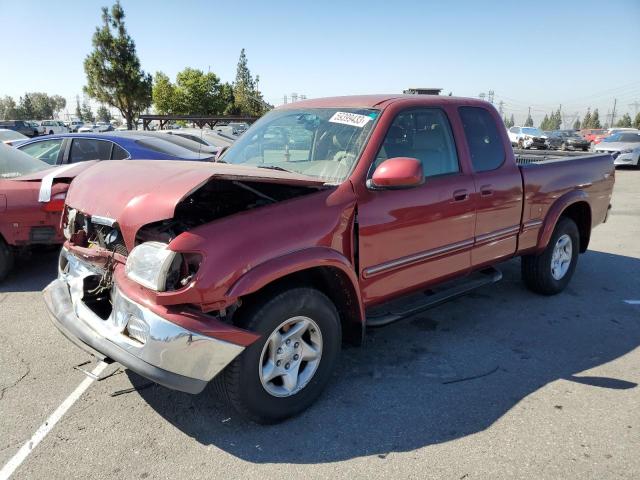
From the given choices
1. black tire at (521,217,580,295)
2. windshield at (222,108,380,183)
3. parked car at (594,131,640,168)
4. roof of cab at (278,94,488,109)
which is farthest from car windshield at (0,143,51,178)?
parked car at (594,131,640,168)

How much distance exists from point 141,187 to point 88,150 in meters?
5.61

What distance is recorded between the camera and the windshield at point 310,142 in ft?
10.7

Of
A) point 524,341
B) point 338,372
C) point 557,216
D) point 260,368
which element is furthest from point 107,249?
point 557,216

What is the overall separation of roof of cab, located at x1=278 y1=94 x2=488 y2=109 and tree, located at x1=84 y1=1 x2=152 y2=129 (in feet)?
124

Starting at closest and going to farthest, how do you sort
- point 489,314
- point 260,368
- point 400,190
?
point 260,368
point 400,190
point 489,314

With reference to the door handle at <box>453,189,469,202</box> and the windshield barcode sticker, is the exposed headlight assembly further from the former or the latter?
the door handle at <box>453,189,469,202</box>

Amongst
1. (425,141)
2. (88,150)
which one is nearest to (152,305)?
(425,141)

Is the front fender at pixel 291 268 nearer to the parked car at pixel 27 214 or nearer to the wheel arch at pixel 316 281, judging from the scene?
the wheel arch at pixel 316 281

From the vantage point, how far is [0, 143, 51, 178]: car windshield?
211 inches

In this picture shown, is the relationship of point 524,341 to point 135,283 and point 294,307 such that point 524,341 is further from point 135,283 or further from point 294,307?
point 135,283

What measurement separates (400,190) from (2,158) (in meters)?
4.79

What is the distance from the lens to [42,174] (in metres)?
5.38

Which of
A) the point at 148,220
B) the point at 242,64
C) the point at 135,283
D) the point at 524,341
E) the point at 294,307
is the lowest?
the point at 524,341

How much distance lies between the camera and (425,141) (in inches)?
143
